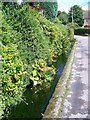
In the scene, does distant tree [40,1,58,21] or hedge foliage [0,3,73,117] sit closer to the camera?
hedge foliage [0,3,73,117]

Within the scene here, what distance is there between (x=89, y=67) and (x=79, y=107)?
4941mm

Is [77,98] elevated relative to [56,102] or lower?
lower

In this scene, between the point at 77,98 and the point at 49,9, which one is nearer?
the point at 77,98

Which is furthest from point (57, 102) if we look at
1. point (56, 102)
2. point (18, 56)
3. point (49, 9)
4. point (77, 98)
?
point (49, 9)

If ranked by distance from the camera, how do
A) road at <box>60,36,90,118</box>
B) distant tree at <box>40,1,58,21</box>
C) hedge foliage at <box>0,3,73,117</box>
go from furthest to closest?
distant tree at <box>40,1,58,21</box> < hedge foliage at <box>0,3,73,117</box> < road at <box>60,36,90,118</box>

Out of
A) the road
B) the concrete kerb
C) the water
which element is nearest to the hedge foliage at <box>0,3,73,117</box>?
the water

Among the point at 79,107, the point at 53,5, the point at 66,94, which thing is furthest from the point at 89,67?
the point at 53,5

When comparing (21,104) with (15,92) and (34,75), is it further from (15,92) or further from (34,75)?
(34,75)

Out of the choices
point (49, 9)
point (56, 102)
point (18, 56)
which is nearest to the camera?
point (56, 102)

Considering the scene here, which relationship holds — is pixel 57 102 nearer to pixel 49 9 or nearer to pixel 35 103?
pixel 35 103

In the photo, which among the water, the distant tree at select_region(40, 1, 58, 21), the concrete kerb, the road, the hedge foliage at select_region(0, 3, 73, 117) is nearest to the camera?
the concrete kerb

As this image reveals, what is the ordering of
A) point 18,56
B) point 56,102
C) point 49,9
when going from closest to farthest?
point 56,102, point 18,56, point 49,9

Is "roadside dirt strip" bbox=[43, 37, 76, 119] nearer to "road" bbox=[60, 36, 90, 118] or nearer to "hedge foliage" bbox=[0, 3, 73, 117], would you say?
"road" bbox=[60, 36, 90, 118]

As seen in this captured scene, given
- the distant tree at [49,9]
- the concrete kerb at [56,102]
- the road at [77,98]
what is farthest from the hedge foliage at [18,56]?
the distant tree at [49,9]
